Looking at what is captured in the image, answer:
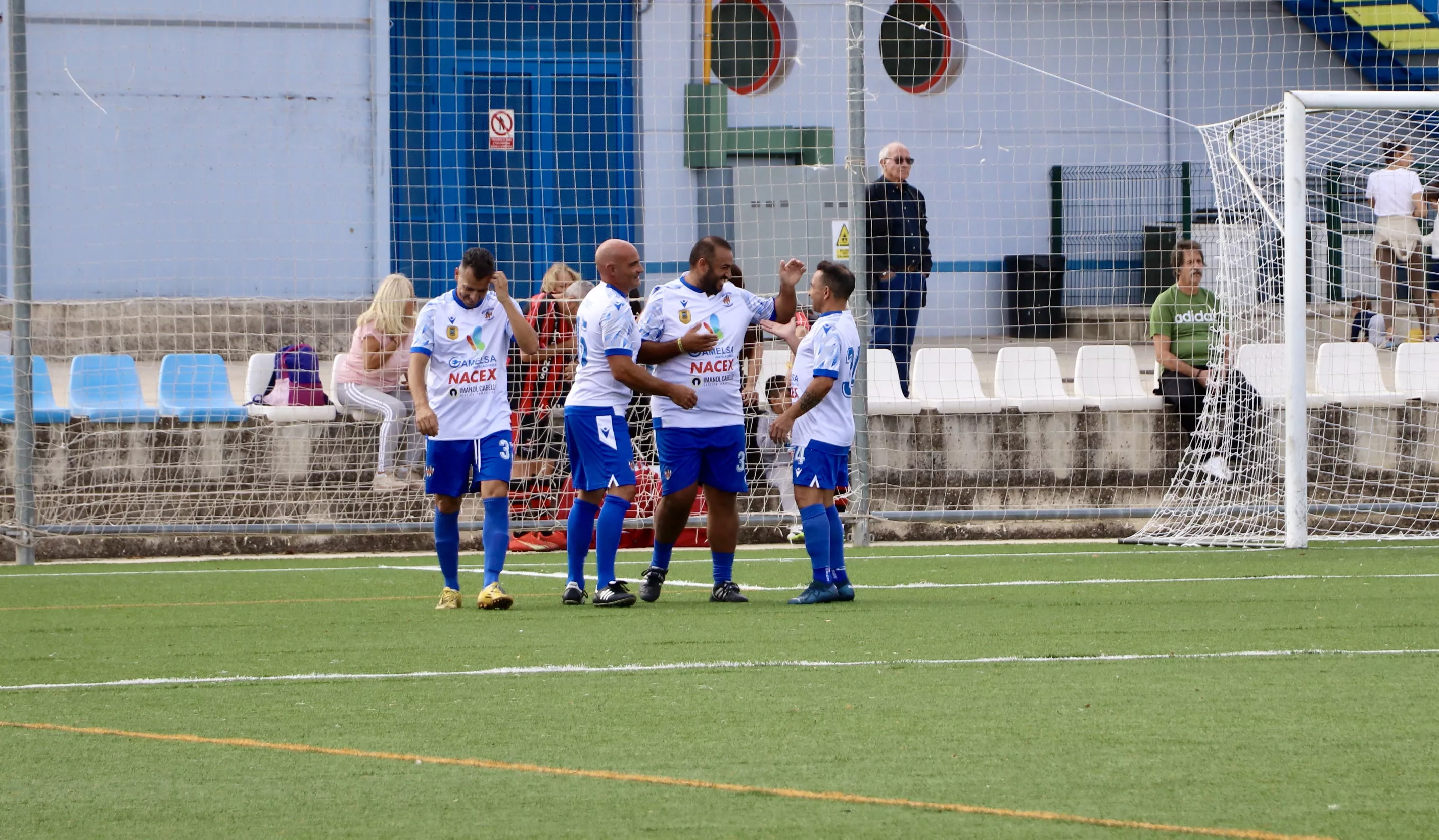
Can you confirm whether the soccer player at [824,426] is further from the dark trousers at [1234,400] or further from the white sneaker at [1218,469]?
the dark trousers at [1234,400]

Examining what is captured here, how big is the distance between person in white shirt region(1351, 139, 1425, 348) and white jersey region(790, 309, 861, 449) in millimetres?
6286

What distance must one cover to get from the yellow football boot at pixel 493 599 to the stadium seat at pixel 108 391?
5218 millimetres

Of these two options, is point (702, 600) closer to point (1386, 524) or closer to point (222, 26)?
point (1386, 524)

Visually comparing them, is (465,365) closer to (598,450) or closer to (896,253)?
(598,450)

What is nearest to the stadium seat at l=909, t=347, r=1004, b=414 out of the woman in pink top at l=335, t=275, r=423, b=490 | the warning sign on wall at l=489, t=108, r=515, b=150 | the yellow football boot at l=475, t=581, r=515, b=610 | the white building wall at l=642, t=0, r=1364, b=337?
the woman in pink top at l=335, t=275, r=423, b=490

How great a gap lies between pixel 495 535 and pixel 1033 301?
8642 millimetres

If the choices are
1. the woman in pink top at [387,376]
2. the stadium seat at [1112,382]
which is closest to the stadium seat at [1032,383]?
the stadium seat at [1112,382]

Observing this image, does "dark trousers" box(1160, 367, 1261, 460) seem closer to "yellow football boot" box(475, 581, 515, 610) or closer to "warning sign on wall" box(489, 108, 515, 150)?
"yellow football boot" box(475, 581, 515, 610)

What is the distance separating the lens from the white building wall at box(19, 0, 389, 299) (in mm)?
16562

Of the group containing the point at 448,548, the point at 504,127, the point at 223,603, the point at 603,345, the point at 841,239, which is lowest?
the point at 223,603

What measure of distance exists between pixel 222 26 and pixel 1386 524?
1364cm

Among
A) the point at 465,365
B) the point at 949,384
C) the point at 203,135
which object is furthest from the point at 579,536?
the point at 203,135

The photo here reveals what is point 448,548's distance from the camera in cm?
795

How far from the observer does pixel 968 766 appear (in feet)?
13.6
